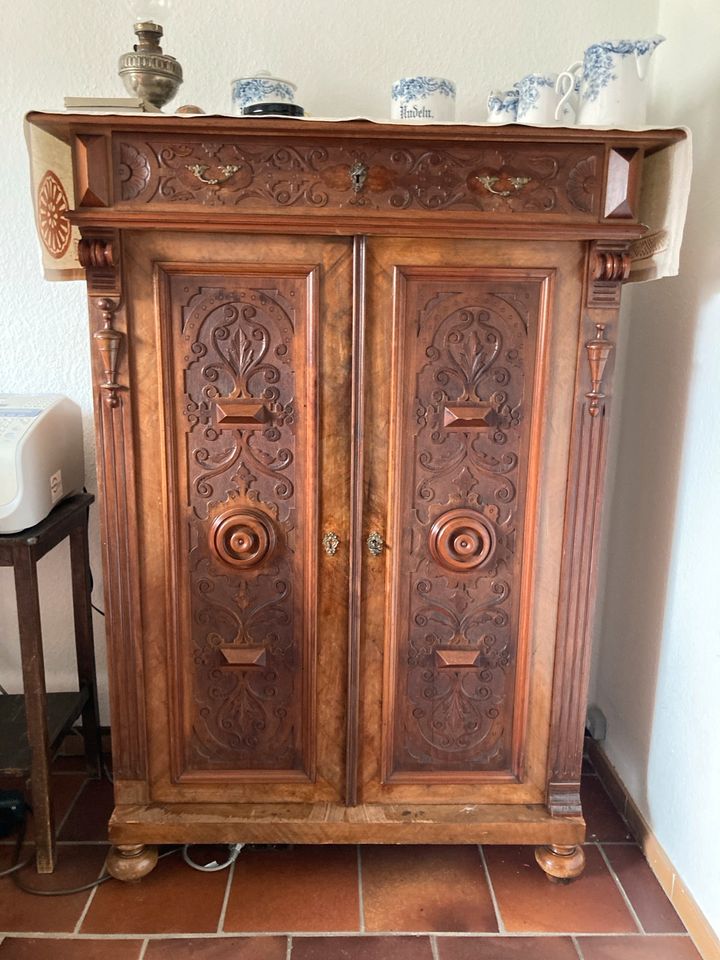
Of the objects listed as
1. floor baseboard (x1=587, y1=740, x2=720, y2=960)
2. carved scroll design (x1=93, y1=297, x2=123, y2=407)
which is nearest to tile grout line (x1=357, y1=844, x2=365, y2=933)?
floor baseboard (x1=587, y1=740, x2=720, y2=960)

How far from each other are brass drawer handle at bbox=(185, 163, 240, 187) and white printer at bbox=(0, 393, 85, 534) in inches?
26.9

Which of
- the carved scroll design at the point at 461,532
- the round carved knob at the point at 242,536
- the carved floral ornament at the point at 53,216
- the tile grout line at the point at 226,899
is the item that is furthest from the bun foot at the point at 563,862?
the carved floral ornament at the point at 53,216

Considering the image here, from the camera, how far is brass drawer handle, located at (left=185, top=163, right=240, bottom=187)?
1422 millimetres

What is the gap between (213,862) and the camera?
181cm

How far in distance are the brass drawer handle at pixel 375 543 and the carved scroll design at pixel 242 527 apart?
0.51ft

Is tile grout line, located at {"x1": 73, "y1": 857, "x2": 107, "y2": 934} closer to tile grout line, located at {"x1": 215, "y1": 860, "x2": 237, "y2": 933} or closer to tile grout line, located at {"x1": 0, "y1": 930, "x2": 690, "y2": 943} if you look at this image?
tile grout line, located at {"x1": 0, "y1": 930, "x2": 690, "y2": 943}

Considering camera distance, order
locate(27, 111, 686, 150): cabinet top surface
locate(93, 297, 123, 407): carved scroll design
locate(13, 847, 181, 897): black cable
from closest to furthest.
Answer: locate(27, 111, 686, 150): cabinet top surface → locate(93, 297, 123, 407): carved scroll design → locate(13, 847, 181, 897): black cable

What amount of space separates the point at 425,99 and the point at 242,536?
1057 millimetres

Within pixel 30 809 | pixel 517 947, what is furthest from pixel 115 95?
pixel 517 947

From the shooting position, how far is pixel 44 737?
67.4 inches

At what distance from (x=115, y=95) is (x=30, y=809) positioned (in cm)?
190

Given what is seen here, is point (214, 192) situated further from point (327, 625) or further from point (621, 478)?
point (621, 478)

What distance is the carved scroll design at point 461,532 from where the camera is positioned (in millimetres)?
1528

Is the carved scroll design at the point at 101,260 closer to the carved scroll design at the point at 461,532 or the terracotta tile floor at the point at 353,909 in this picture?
the carved scroll design at the point at 461,532
